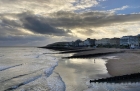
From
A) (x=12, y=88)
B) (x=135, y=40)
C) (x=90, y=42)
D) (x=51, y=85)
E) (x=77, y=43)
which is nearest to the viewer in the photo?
(x=12, y=88)

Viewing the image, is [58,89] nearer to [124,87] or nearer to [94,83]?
[94,83]

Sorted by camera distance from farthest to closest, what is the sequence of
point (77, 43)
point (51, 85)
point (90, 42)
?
1. point (77, 43)
2. point (90, 42)
3. point (51, 85)

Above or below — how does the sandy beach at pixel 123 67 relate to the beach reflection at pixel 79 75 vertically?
above

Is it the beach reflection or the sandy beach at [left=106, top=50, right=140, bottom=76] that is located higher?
the sandy beach at [left=106, top=50, right=140, bottom=76]

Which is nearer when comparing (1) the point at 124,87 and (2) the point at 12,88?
(1) the point at 124,87

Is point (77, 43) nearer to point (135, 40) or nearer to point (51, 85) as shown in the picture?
point (135, 40)

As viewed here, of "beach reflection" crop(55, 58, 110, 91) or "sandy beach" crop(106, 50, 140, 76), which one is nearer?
"beach reflection" crop(55, 58, 110, 91)

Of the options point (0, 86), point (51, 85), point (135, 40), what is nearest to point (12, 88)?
point (0, 86)

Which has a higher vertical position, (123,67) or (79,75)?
(123,67)

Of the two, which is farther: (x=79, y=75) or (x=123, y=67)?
(x=123, y=67)

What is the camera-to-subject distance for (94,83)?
1380 centimetres

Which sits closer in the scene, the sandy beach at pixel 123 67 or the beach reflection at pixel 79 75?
the beach reflection at pixel 79 75

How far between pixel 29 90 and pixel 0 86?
292 centimetres

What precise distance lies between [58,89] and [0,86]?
16.4ft
